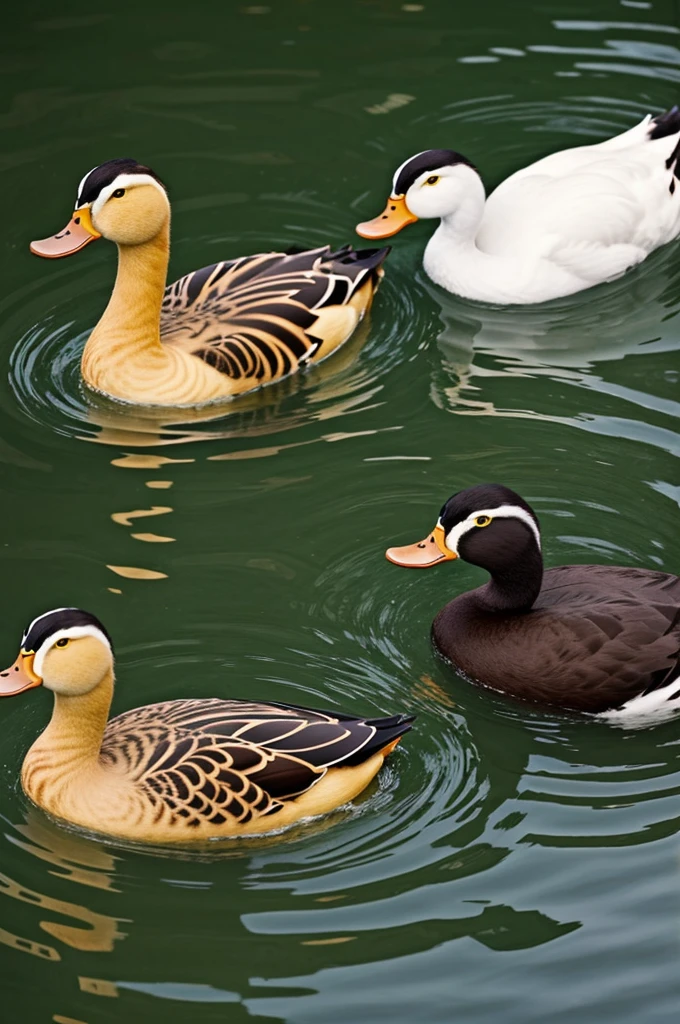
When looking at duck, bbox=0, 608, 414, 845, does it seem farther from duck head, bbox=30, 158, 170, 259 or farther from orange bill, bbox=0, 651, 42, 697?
duck head, bbox=30, 158, 170, 259

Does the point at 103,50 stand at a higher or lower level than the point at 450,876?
higher

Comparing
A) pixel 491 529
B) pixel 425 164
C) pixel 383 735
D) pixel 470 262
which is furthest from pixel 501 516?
pixel 425 164

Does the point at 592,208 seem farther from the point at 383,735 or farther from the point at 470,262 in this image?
the point at 383,735

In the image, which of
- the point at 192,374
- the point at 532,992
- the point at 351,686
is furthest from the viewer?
the point at 192,374

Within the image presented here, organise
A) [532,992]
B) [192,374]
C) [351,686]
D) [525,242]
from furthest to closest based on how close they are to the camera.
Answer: [525,242] < [192,374] < [351,686] < [532,992]

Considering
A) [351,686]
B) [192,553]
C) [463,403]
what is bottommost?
[351,686]

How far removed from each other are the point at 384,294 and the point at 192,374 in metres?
1.57

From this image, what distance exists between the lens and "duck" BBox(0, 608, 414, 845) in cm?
623

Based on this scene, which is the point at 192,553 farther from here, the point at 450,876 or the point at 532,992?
the point at 532,992

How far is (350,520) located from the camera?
8.23 meters

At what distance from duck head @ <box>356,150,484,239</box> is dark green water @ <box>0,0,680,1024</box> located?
47 centimetres

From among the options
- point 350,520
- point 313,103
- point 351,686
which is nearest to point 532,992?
point 351,686

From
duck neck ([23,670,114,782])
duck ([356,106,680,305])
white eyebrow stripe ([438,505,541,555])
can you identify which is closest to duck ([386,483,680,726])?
white eyebrow stripe ([438,505,541,555])

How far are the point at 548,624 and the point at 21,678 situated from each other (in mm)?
2216
